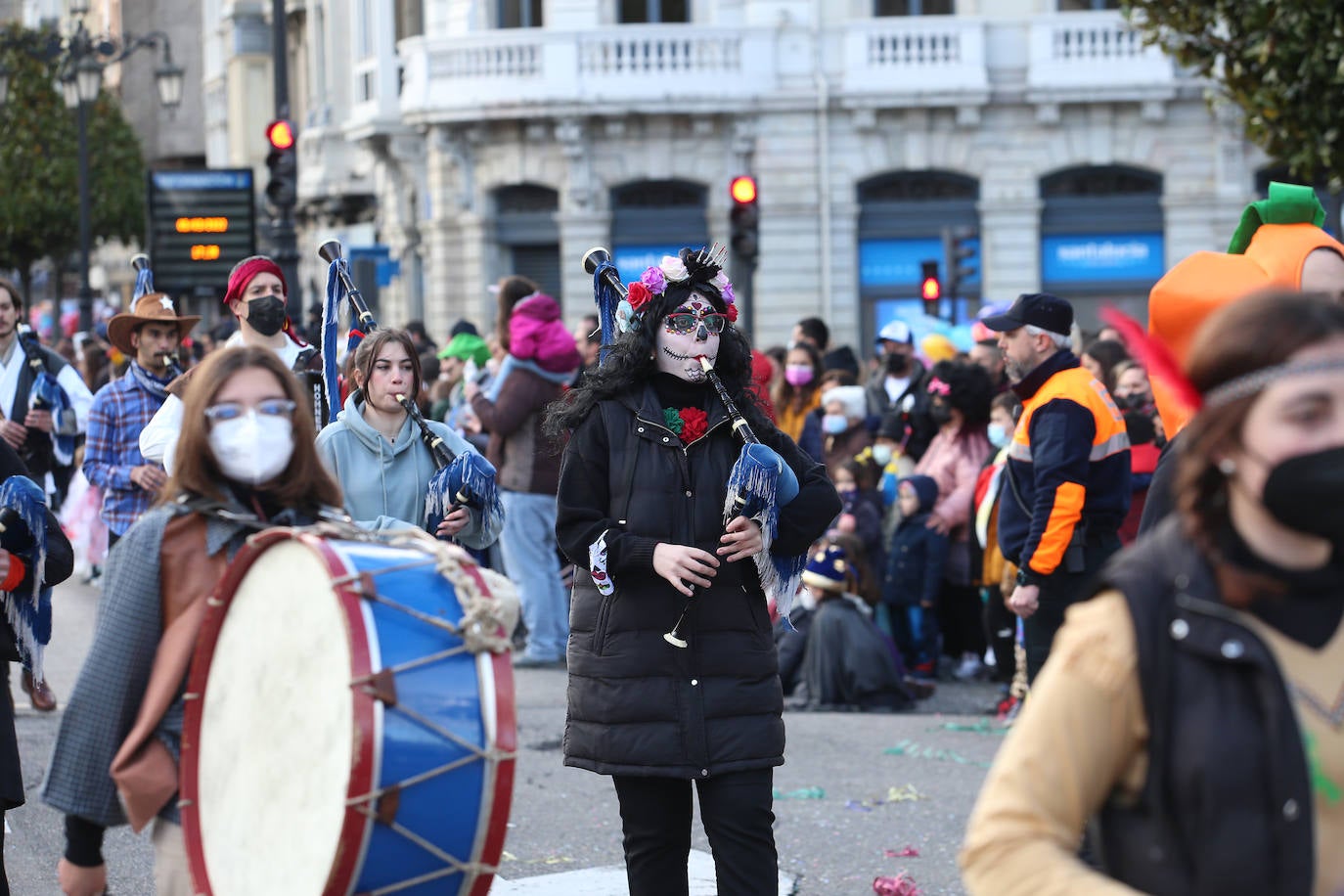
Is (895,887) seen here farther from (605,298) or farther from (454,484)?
(605,298)

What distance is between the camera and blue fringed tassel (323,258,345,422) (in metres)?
7.04

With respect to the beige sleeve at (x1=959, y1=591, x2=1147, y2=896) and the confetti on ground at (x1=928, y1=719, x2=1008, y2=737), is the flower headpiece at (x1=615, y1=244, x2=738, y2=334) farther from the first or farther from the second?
the confetti on ground at (x1=928, y1=719, x2=1008, y2=737)

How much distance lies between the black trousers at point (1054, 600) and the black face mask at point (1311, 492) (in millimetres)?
5044

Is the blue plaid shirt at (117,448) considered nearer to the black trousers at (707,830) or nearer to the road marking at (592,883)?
the road marking at (592,883)

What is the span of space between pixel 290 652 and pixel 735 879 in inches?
67.8

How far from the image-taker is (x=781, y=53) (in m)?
30.0

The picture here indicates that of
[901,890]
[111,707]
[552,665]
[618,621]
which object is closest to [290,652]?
[111,707]

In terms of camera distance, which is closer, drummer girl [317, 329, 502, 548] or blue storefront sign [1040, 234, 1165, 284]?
drummer girl [317, 329, 502, 548]

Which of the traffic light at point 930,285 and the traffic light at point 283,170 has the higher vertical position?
the traffic light at point 283,170

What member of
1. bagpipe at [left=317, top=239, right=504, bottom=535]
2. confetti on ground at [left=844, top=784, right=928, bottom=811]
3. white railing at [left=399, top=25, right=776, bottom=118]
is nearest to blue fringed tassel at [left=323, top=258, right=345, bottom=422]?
bagpipe at [left=317, top=239, right=504, bottom=535]

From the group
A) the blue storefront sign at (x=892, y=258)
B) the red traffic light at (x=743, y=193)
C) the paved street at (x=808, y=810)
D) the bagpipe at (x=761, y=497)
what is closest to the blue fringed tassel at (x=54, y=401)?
the paved street at (x=808, y=810)

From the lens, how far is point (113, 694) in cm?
401

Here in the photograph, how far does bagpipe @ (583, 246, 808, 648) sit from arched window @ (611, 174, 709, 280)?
82.7ft

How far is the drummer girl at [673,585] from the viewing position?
5.15 meters
